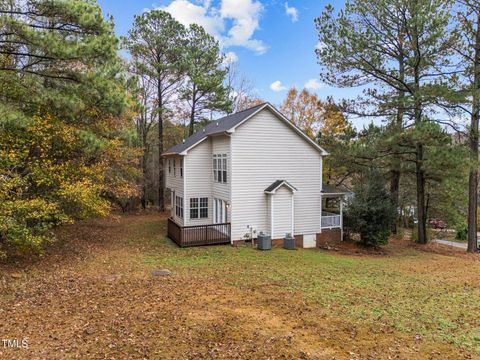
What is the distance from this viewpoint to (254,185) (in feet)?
54.5

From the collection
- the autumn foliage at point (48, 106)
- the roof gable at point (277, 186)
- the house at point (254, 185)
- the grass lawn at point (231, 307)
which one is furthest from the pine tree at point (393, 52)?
the autumn foliage at point (48, 106)

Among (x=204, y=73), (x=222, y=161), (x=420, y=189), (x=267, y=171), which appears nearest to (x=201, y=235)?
(x=222, y=161)

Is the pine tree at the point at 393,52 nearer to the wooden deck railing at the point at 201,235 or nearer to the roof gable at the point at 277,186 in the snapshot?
the roof gable at the point at 277,186

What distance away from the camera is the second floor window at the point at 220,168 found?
55.7ft

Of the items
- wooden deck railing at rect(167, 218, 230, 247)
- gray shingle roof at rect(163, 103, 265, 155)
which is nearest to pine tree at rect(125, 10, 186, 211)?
gray shingle roof at rect(163, 103, 265, 155)

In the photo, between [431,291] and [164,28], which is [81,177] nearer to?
[431,291]

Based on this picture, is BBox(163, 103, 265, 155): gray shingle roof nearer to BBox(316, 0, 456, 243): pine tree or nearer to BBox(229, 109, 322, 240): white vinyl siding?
BBox(229, 109, 322, 240): white vinyl siding

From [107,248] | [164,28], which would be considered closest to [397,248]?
[107,248]

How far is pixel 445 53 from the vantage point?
17203 mm

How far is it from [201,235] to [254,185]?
3640mm

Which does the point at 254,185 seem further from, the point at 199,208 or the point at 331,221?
the point at 331,221

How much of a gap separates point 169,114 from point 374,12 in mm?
17287

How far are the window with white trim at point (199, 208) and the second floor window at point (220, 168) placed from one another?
1556 mm

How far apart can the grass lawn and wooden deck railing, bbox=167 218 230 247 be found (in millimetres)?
1554
